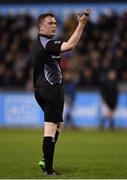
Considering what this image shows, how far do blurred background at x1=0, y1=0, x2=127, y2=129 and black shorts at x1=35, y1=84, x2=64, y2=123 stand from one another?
14780mm

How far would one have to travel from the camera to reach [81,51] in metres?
28.8

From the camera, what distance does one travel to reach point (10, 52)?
95.8ft

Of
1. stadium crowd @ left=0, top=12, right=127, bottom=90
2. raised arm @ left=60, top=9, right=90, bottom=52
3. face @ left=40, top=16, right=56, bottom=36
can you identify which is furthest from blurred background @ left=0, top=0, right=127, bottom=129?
Result: raised arm @ left=60, top=9, right=90, bottom=52

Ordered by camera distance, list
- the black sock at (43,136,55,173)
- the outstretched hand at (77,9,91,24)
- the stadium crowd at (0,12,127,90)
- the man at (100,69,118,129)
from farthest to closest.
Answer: the stadium crowd at (0,12,127,90) → the man at (100,69,118,129) → the black sock at (43,136,55,173) → the outstretched hand at (77,9,91,24)

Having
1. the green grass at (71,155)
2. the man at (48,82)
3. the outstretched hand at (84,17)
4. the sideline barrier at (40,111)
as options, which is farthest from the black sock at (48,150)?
the sideline barrier at (40,111)

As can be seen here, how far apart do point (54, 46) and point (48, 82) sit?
0.66 meters

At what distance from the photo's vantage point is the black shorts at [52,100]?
454 inches

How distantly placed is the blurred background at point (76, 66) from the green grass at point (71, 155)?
229cm

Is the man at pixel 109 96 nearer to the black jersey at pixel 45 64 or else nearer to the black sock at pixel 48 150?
the black jersey at pixel 45 64

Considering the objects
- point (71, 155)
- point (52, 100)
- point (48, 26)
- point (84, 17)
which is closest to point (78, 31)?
point (84, 17)

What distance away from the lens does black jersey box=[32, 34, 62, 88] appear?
11.6 m

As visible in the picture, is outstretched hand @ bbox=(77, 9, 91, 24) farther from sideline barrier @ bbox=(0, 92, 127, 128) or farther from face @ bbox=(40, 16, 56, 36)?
sideline barrier @ bbox=(0, 92, 127, 128)

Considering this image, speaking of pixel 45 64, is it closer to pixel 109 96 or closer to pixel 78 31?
pixel 78 31

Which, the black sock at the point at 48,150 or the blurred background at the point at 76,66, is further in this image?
the blurred background at the point at 76,66
